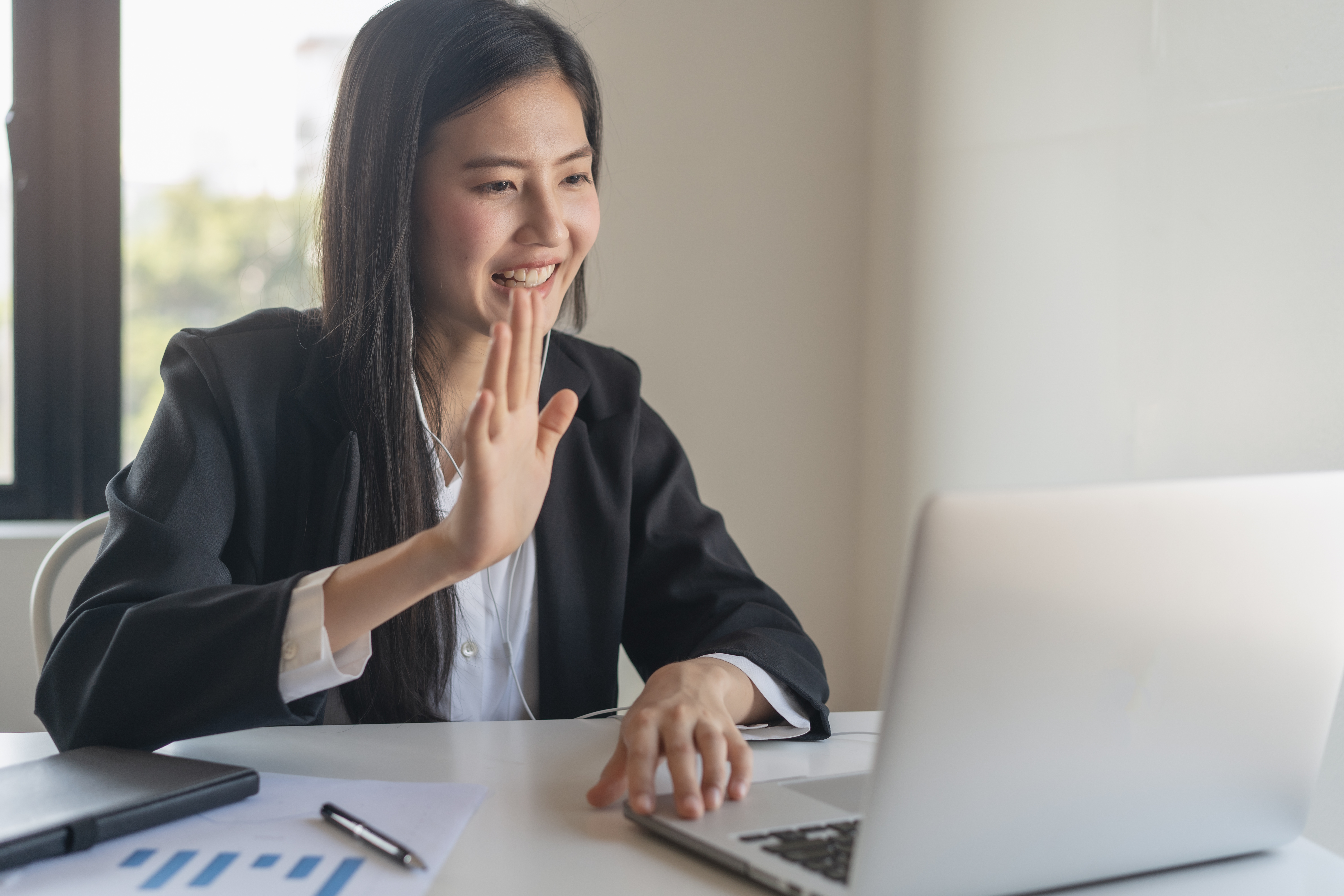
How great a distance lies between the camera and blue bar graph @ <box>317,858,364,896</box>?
59 cm

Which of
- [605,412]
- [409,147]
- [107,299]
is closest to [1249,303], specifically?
[605,412]

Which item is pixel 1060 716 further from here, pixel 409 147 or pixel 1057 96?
pixel 1057 96

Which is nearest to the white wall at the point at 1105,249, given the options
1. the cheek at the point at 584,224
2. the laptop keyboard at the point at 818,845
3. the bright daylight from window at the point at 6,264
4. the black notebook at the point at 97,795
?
the laptop keyboard at the point at 818,845

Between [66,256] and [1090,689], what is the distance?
2315mm

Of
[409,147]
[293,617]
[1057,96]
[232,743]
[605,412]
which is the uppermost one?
[1057,96]

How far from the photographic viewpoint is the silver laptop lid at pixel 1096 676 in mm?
508

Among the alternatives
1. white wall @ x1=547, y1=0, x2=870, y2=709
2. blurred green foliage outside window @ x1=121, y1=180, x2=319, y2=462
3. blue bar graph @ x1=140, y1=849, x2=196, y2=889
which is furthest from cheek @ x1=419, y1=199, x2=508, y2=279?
blurred green foliage outside window @ x1=121, y1=180, x2=319, y2=462

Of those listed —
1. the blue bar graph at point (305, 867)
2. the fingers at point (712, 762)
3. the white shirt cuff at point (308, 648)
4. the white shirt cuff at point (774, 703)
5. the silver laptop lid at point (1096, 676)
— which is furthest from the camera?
the white shirt cuff at point (774, 703)

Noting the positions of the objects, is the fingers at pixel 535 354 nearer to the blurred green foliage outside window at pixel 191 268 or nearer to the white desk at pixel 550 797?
the white desk at pixel 550 797

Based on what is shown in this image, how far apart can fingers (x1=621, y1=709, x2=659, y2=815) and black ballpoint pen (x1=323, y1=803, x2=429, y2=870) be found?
15 centimetres

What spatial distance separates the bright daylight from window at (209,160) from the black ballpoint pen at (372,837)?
1743 millimetres

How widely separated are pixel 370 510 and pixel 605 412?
33 centimetres

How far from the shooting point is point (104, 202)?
7.34 ft

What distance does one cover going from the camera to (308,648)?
83 centimetres
